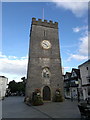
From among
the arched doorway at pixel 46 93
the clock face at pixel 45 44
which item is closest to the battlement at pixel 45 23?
the clock face at pixel 45 44

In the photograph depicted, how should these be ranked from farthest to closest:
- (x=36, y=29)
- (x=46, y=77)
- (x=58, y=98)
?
(x=36, y=29) < (x=46, y=77) < (x=58, y=98)

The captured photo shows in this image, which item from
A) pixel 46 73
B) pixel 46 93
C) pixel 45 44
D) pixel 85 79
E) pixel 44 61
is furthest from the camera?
pixel 85 79

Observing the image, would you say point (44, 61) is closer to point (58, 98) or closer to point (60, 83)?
point (60, 83)

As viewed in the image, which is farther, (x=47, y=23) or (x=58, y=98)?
(x=47, y=23)

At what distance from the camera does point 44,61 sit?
2412 centimetres

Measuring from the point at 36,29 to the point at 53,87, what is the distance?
13.1m

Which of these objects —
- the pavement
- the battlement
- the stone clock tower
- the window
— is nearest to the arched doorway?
the stone clock tower

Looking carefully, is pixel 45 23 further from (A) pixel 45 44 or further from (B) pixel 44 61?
(B) pixel 44 61

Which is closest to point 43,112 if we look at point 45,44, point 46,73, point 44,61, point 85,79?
point 46,73

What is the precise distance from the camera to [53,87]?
23.0 m

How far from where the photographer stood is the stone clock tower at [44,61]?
22375 millimetres

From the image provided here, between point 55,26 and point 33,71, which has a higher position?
point 55,26

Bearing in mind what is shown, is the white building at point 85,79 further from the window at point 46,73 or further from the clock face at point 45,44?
the clock face at point 45,44

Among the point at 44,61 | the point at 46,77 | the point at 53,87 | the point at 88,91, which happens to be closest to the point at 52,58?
the point at 44,61
